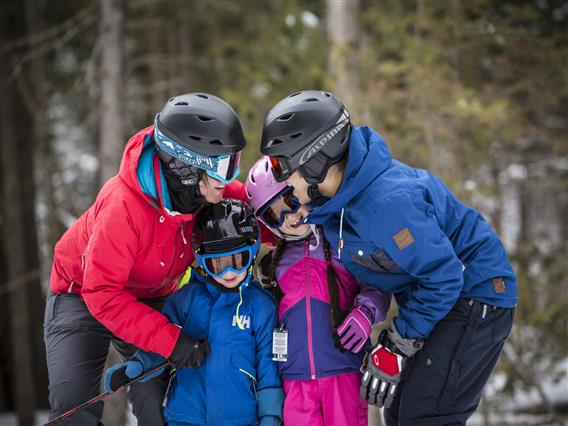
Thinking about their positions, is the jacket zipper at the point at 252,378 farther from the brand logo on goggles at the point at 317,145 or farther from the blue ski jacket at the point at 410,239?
the brand logo on goggles at the point at 317,145

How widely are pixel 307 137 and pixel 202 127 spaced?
2.01ft

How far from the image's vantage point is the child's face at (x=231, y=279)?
3513 mm

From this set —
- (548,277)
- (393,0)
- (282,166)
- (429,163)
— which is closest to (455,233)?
(282,166)

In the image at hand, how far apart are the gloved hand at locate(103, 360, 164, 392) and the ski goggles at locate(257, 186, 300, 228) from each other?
1.08 m

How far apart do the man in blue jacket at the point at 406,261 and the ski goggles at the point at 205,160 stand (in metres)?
0.24

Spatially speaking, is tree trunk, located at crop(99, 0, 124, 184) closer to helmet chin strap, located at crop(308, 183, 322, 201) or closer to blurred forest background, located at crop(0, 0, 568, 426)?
blurred forest background, located at crop(0, 0, 568, 426)

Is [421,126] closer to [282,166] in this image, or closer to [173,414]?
[282,166]

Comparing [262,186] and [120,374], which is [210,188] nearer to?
[262,186]

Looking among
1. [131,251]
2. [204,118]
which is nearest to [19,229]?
[131,251]

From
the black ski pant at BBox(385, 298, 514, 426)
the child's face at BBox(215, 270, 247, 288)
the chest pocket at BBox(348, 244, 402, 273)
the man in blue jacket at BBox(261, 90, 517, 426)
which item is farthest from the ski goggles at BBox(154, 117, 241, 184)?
the black ski pant at BBox(385, 298, 514, 426)

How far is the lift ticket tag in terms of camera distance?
347 cm

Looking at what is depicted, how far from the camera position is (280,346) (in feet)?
11.5

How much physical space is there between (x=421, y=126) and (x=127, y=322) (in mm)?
5294

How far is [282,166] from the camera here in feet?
11.2
